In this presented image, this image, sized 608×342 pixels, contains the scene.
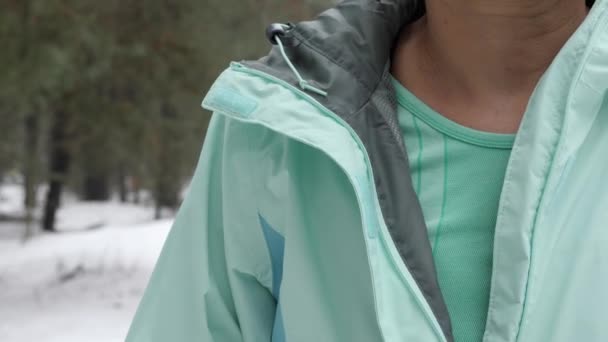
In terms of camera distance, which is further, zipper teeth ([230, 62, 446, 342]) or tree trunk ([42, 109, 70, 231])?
tree trunk ([42, 109, 70, 231])

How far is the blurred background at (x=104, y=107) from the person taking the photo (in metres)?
6.50

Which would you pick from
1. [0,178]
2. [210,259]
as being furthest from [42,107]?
[0,178]

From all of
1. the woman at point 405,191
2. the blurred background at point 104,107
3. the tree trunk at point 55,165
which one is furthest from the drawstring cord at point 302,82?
the tree trunk at point 55,165

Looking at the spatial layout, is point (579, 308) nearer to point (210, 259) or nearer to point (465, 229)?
point (465, 229)

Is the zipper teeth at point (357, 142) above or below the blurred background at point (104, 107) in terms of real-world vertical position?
above

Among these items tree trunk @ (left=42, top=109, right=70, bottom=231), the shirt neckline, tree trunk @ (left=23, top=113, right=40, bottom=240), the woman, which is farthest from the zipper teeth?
tree trunk @ (left=42, top=109, right=70, bottom=231)

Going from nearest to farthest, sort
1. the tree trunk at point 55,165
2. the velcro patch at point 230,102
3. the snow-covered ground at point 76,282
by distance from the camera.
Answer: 1. the velcro patch at point 230,102
2. the snow-covered ground at point 76,282
3. the tree trunk at point 55,165

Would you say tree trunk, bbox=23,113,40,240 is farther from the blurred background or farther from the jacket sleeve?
the jacket sleeve

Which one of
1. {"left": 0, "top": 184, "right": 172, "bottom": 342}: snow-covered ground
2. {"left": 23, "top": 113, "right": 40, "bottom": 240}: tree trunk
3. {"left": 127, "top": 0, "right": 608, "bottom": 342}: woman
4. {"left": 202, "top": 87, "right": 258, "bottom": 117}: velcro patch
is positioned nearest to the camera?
{"left": 127, "top": 0, "right": 608, "bottom": 342}: woman

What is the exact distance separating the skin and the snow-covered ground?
4204mm

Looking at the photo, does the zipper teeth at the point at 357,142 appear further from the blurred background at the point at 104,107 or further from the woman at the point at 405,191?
the blurred background at the point at 104,107

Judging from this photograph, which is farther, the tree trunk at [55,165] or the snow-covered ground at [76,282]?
the tree trunk at [55,165]

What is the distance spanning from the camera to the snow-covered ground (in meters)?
6.12

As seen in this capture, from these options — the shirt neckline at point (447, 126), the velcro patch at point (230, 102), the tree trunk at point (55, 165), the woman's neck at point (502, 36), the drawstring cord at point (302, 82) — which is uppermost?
the woman's neck at point (502, 36)
